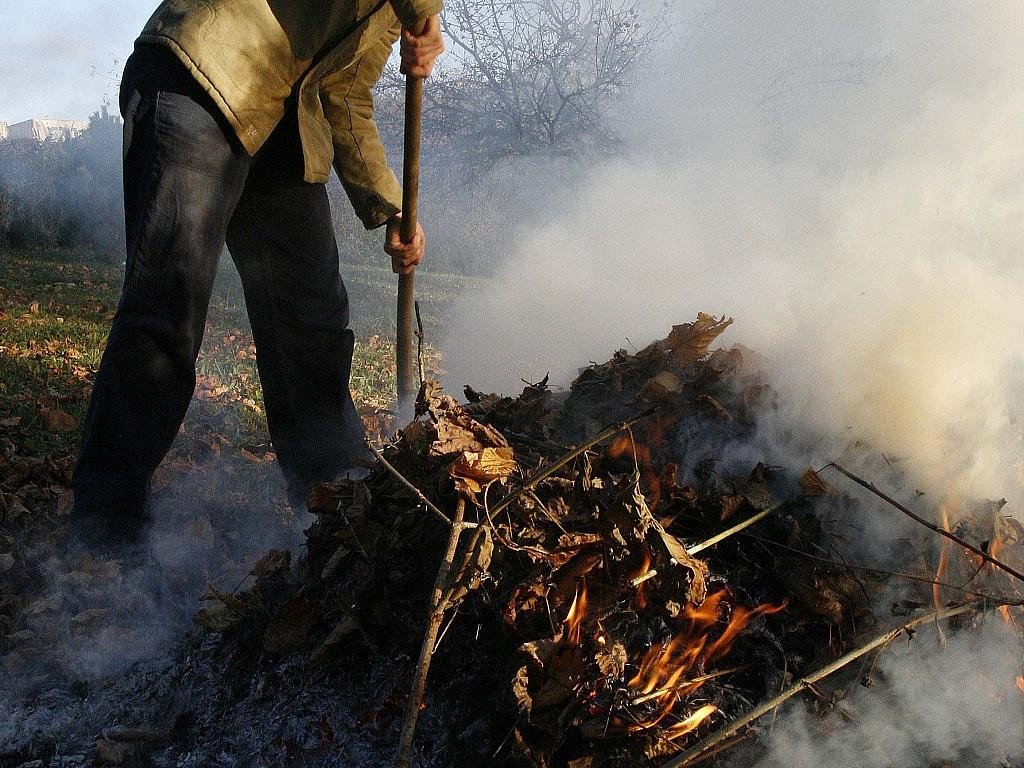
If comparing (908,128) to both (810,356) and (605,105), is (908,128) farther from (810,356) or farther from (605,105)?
(605,105)

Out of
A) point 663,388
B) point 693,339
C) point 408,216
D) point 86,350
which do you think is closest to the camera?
point 663,388

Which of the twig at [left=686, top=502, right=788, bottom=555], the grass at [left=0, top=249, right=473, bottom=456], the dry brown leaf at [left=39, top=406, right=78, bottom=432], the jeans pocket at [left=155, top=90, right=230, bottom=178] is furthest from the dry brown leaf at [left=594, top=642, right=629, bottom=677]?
the dry brown leaf at [left=39, top=406, right=78, bottom=432]

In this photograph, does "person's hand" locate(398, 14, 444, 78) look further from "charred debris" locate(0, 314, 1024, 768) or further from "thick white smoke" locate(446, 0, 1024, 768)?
"thick white smoke" locate(446, 0, 1024, 768)

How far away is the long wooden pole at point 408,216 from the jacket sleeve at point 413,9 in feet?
0.80

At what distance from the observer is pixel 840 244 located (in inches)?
128

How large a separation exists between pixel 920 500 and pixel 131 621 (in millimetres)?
2263

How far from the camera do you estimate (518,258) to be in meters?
6.33

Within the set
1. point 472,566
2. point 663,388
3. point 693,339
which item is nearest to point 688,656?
point 472,566

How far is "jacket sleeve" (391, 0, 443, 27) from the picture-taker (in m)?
2.67

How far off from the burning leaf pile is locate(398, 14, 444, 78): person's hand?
1.35 m

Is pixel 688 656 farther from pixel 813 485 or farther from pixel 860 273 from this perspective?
pixel 860 273

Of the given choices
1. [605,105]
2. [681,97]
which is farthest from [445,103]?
[681,97]

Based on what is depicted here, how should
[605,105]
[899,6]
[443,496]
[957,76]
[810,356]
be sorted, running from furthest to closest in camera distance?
[605,105] < [899,6] < [957,76] < [810,356] < [443,496]

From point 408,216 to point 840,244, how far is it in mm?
1755
